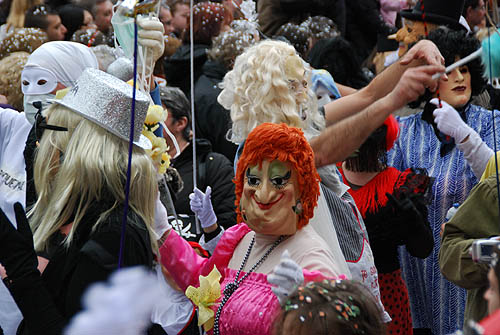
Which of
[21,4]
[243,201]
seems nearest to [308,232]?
[243,201]

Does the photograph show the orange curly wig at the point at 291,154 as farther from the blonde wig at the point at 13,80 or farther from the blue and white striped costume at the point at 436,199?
the blonde wig at the point at 13,80

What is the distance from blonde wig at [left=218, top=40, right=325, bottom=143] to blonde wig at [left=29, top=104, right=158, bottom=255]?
0.73m

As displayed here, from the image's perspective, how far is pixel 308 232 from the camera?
2863mm

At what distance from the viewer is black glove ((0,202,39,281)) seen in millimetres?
2209

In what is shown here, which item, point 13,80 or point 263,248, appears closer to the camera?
point 263,248

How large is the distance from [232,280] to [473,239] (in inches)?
37.9

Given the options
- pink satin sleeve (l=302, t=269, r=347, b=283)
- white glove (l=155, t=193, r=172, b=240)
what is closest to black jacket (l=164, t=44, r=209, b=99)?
white glove (l=155, t=193, r=172, b=240)

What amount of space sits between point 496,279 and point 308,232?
137 centimetres

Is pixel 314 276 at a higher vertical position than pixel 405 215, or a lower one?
higher

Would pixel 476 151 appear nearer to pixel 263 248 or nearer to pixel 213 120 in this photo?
pixel 263 248

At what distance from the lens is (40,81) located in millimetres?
3859

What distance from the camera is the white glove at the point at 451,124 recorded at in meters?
4.15

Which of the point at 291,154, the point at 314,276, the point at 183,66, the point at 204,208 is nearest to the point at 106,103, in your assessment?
the point at 291,154

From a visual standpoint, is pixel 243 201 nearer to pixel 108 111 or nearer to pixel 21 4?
pixel 108 111
